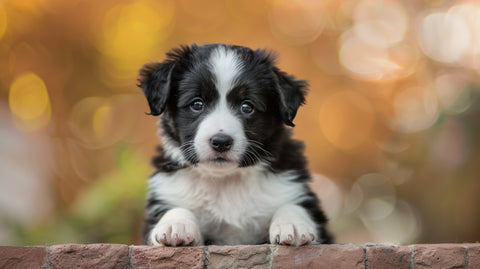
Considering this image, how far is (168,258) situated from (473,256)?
5.16ft

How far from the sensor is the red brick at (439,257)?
2.80 meters

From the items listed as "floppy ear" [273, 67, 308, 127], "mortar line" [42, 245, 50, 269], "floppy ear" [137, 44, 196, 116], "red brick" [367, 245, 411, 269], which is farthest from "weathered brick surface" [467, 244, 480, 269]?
"mortar line" [42, 245, 50, 269]

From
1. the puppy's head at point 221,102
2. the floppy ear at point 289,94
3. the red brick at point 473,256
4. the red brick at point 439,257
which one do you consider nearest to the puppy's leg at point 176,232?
the puppy's head at point 221,102

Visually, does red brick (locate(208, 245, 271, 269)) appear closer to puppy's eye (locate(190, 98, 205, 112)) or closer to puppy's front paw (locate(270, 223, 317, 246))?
puppy's front paw (locate(270, 223, 317, 246))

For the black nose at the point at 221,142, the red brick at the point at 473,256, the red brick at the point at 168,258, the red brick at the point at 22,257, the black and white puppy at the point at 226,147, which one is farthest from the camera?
A: the black and white puppy at the point at 226,147

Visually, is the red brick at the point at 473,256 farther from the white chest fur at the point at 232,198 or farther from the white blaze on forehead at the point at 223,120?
the white blaze on forehead at the point at 223,120

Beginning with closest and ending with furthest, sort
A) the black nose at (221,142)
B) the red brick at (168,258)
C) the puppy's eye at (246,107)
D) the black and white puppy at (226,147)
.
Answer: the red brick at (168,258) → the black nose at (221,142) → the black and white puppy at (226,147) → the puppy's eye at (246,107)

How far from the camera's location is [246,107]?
3.25 metres

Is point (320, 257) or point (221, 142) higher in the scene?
point (221, 142)

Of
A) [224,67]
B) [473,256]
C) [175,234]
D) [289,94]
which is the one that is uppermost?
[224,67]

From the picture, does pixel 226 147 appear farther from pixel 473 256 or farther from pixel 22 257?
pixel 473 256

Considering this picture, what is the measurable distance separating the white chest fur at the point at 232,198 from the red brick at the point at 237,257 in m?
0.49

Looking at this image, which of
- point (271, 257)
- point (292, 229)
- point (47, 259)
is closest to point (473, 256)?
point (292, 229)

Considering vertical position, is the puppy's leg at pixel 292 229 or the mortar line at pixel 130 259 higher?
the puppy's leg at pixel 292 229
